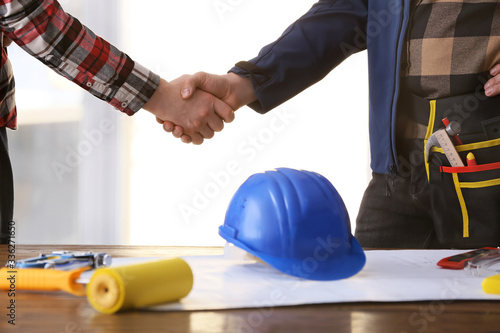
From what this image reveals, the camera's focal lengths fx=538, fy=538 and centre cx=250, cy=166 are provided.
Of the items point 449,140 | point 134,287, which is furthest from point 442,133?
point 134,287

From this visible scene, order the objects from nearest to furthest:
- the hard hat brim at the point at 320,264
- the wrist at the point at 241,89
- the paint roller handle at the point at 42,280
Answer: the paint roller handle at the point at 42,280
the hard hat brim at the point at 320,264
the wrist at the point at 241,89

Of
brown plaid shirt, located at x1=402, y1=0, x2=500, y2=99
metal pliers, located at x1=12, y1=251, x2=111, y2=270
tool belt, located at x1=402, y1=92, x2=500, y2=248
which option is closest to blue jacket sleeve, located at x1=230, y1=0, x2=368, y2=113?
brown plaid shirt, located at x1=402, y1=0, x2=500, y2=99

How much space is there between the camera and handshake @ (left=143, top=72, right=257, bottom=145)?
1493 mm

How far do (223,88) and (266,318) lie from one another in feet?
3.42

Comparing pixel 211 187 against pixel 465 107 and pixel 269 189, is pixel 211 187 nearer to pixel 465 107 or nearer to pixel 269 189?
pixel 465 107

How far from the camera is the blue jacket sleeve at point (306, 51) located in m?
1.38

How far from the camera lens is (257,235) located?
2.73 ft

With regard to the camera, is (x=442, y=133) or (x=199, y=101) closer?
(x=442, y=133)

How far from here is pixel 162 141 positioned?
260 centimetres

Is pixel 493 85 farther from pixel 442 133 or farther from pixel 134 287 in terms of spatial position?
pixel 134 287

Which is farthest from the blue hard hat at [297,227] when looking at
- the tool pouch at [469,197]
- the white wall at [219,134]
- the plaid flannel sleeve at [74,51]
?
the white wall at [219,134]

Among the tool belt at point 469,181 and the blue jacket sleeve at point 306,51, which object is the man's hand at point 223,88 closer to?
the blue jacket sleeve at point 306,51

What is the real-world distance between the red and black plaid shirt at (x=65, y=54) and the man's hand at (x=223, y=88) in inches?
6.4

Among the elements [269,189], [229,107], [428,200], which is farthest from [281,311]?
[229,107]
